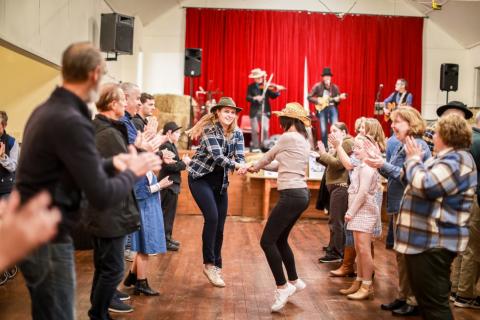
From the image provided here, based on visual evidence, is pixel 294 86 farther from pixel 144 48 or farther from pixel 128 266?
pixel 128 266

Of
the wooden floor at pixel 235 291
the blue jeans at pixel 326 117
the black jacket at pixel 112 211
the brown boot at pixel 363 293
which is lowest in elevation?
the wooden floor at pixel 235 291

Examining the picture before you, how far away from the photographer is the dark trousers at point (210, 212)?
448cm

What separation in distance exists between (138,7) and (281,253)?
8751 millimetres

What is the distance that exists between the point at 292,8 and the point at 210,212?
9911 millimetres

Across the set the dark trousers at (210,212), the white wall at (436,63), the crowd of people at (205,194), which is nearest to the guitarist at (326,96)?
the white wall at (436,63)

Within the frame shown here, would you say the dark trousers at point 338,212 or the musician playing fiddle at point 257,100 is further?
the musician playing fiddle at point 257,100

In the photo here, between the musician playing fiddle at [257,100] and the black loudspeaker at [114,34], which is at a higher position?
the black loudspeaker at [114,34]

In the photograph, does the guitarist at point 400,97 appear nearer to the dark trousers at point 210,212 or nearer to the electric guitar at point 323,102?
the electric guitar at point 323,102

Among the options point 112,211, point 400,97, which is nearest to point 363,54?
point 400,97

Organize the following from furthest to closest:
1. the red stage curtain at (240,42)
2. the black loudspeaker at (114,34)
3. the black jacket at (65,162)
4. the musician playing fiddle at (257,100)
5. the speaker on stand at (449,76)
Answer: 1. the red stage curtain at (240,42)
2. the speaker on stand at (449,76)
3. the musician playing fiddle at (257,100)
4. the black loudspeaker at (114,34)
5. the black jacket at (65,162)

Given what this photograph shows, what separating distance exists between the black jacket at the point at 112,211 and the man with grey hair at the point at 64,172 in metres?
0.82

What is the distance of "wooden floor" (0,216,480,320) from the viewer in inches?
153

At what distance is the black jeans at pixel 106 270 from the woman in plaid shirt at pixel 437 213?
1.47m

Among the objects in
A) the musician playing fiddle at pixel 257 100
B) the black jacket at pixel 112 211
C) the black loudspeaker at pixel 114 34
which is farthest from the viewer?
the musician playing fiddle at pixel 257 100
